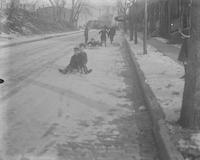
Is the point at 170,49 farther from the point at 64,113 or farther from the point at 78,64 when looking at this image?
the point at 64,113

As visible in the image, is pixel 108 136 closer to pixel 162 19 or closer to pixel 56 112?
pixel 56 112

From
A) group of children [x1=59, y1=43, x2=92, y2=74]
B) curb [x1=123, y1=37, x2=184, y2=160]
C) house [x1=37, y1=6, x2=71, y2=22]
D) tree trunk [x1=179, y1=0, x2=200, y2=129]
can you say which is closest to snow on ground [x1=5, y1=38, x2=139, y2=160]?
curb [x1=123, y1=37, x2=184, y2=160]

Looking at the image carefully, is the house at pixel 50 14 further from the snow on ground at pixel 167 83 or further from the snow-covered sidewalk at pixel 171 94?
the snow-covered sidewalk at pixel 171 94

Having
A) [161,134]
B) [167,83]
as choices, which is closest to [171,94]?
[167,83]

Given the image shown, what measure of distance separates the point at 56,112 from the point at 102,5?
15586 centimetres

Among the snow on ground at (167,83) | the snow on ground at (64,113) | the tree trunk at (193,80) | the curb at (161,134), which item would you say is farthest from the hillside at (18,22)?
the tree trunk at (193,80)

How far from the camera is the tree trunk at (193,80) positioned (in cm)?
625

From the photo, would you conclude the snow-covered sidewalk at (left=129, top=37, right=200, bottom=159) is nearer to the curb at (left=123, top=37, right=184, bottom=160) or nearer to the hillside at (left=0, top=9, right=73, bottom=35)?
the curb at (left=123, top=37, right=184, bottom=160)

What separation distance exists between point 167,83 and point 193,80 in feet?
16.0

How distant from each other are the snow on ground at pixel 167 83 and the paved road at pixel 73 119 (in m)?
0.45

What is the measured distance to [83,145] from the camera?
5.91m

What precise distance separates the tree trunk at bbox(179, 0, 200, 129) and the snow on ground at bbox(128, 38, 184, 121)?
0.57m

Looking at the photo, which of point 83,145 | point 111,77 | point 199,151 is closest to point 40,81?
point 111,77

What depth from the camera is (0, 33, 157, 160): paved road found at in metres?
5.65
